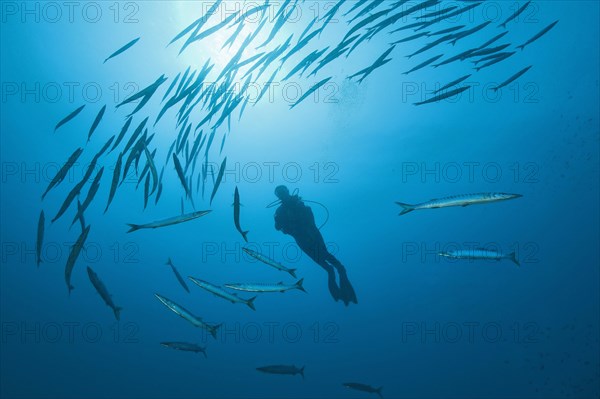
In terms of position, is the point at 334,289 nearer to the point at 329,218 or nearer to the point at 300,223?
the point at 300,223

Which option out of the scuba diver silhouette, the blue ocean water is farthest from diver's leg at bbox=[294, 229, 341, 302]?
the blue ocean water

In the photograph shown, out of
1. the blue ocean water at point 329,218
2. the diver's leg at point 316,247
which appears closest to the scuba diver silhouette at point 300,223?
the diver's leg at point 316,247

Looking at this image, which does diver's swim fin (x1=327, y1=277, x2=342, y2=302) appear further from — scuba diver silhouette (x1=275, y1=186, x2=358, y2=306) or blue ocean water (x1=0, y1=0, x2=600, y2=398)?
blue ocean water (x1=0, y1=0, x2=600, y2=398)

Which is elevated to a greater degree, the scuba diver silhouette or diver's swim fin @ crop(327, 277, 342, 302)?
the scuba diver silhouette

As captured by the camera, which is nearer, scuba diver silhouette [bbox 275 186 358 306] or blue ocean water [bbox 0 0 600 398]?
scuba diver silhouette [bbox 275 186 358 306]

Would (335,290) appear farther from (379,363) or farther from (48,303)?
(48,303)

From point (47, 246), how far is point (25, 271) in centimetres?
321

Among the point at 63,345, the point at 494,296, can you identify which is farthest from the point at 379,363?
the point at 63,345

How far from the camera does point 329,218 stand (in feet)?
101

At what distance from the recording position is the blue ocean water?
44.8ft

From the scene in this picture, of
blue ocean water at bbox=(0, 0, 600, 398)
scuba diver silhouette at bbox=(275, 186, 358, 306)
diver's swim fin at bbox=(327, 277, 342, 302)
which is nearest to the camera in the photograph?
scuba diver silhouette at bbox=(275, 186, 358, 306)

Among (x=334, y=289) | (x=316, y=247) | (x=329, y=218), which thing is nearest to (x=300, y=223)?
(x=316, y=247)

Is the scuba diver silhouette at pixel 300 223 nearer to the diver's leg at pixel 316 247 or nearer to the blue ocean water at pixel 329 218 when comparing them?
the diver's leg at pixel 316 247

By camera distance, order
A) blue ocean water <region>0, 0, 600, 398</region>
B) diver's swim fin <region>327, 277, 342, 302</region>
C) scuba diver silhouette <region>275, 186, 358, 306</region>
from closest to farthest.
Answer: scuba diver silhouette <region>275, 186, 358, 306</region>
diver's swim fin <region>327, 277, 342, 302</region>
blue ocean water <region>0, 0, 600, 398</region>
